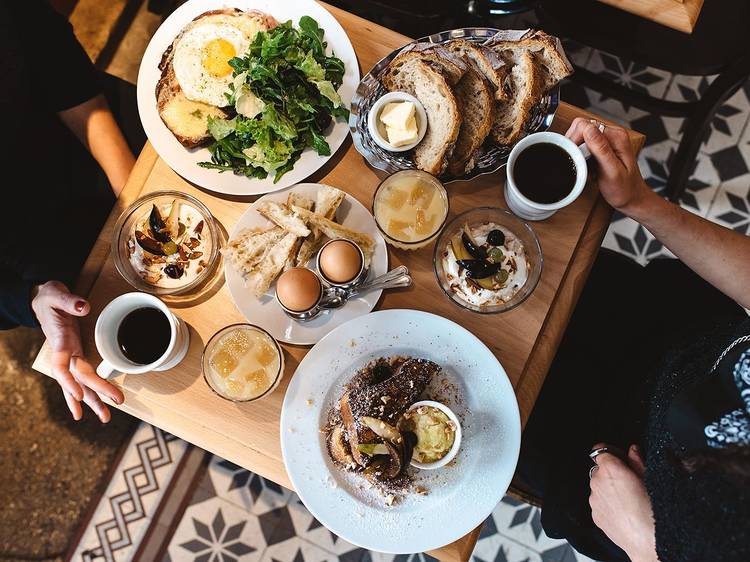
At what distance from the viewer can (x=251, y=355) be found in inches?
61.1

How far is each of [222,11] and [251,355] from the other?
3.00 feet

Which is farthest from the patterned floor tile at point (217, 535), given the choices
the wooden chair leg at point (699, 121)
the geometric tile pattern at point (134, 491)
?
the wooden chair leg at point (699, 121)

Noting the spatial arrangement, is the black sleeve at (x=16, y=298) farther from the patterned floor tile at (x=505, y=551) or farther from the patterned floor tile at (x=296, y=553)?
the patterned floor tile at (x=505, y=551)

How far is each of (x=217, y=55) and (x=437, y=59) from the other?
58 centimetres

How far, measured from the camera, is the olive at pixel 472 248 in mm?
1567

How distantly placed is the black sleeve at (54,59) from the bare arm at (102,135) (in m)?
0.05

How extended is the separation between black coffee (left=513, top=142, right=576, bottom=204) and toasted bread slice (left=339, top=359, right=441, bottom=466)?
49cm

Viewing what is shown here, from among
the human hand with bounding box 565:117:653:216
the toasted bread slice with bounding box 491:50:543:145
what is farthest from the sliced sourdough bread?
the human hand with bounding box 565:117:653:216

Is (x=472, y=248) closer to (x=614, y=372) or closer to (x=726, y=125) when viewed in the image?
(x=614, y=372)

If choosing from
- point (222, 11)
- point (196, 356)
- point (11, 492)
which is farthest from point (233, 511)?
point (222, 11)

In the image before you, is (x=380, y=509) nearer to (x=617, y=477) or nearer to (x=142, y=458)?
(x=617, y=477)

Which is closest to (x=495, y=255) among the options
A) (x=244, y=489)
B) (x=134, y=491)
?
(x=244, y=489)

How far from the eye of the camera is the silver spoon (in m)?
1.52

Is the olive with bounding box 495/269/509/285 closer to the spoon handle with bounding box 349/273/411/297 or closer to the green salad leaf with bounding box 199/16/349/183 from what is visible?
the spoon handle with bounding box 349/273/411/297
